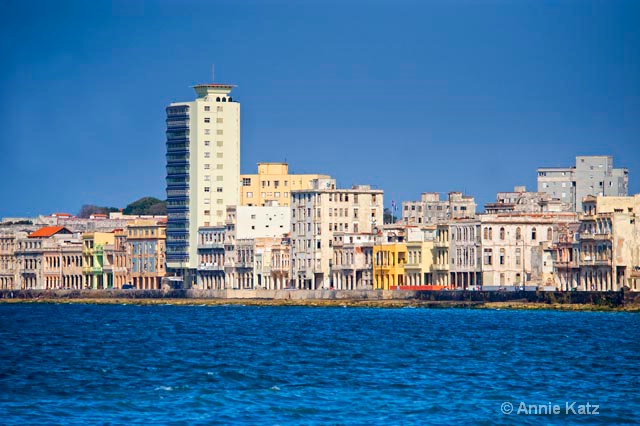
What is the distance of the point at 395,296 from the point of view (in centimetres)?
16362

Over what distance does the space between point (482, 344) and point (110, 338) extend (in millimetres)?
23271

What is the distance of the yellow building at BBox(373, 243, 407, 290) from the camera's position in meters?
173

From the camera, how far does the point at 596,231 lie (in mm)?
148125

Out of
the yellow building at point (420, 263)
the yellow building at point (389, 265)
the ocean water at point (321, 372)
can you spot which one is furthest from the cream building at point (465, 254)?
the ocean water at point (321, 372)

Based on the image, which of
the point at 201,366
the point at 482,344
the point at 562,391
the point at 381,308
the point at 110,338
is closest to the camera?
the point at 562,391

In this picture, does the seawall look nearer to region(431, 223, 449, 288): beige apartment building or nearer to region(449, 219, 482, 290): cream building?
region(449, 219, 482, 290): cream building

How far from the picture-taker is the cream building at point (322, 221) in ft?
607

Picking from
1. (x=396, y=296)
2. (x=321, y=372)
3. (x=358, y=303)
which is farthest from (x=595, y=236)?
(x=321, y=372)

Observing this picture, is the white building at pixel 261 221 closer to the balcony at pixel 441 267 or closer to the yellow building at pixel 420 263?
the yellow building at pixel 420 263

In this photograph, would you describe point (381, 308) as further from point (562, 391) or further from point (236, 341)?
point (562, 391)

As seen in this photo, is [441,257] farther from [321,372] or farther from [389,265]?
[321,372]

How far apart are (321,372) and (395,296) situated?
9206 centimetres

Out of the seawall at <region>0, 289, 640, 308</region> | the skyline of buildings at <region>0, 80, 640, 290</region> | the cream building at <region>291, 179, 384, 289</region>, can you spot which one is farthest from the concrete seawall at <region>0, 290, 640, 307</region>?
the cream building at <region>291, 179, 384, 289</region>

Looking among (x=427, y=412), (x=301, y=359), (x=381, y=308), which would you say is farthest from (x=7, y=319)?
(x=427, y=412)
